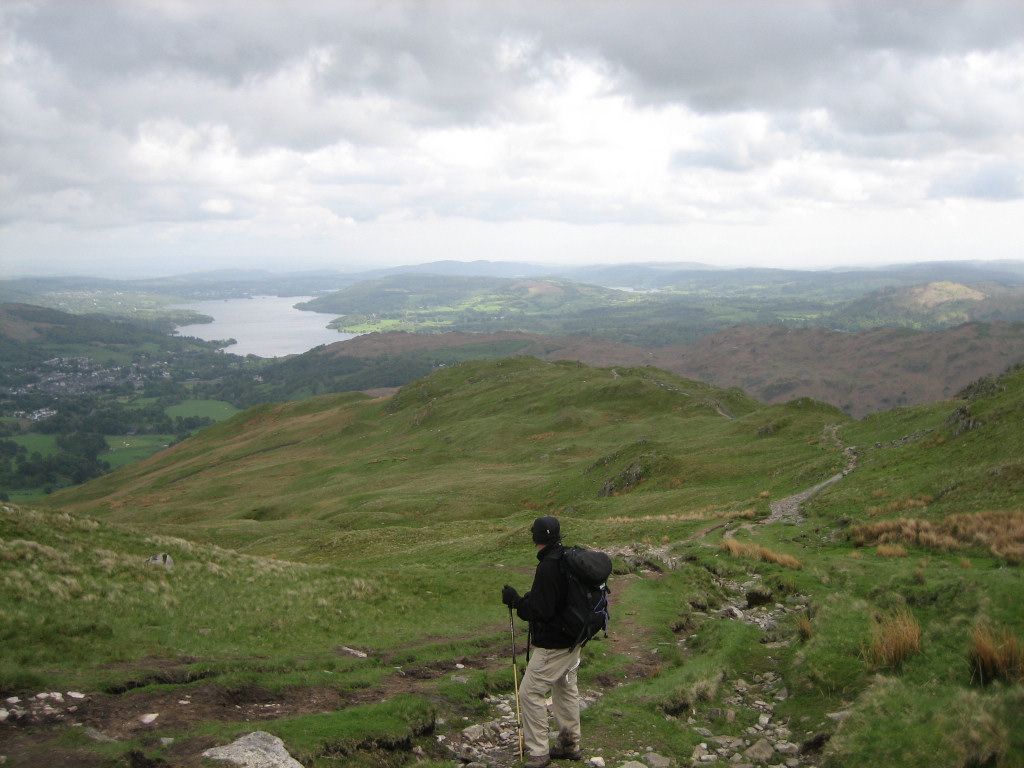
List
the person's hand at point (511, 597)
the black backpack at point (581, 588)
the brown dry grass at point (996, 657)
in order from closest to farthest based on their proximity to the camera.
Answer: the brown dry grass at point (996, 657), the black backpack at point (581, 588), the person's hand at point (511, 597)

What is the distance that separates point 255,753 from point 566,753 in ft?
17.4

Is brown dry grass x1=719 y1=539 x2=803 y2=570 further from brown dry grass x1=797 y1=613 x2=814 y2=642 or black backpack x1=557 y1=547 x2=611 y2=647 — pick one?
black backpack x1=557 y1=547 x2=611 y2=647

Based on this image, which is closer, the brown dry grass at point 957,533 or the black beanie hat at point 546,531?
the black beanie hat at point 546,531

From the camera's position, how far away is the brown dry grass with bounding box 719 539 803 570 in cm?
2590

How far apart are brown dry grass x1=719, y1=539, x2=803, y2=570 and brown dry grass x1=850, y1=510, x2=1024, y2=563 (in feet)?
13.4

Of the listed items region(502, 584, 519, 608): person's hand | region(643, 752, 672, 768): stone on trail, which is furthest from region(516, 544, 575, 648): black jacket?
region(643, 752, 672, 768): stone on trail

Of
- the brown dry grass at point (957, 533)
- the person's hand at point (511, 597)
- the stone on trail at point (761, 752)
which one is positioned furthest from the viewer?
the brown dry grass at point (957, 533)

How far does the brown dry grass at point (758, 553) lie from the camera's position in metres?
25.9

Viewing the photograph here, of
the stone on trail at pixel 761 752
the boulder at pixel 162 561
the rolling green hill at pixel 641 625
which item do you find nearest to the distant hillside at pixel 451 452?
the rolling green hill at pixel 641 625

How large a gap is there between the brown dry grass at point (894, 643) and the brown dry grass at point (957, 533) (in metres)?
8.17

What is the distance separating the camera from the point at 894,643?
43.5 feet

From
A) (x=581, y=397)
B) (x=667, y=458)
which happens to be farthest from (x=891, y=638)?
(x=581, y=397)

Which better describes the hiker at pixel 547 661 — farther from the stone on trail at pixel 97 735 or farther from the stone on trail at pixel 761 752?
the stone on trail at pixel 97 735

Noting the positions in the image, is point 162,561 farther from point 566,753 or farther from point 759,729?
point 759,729
